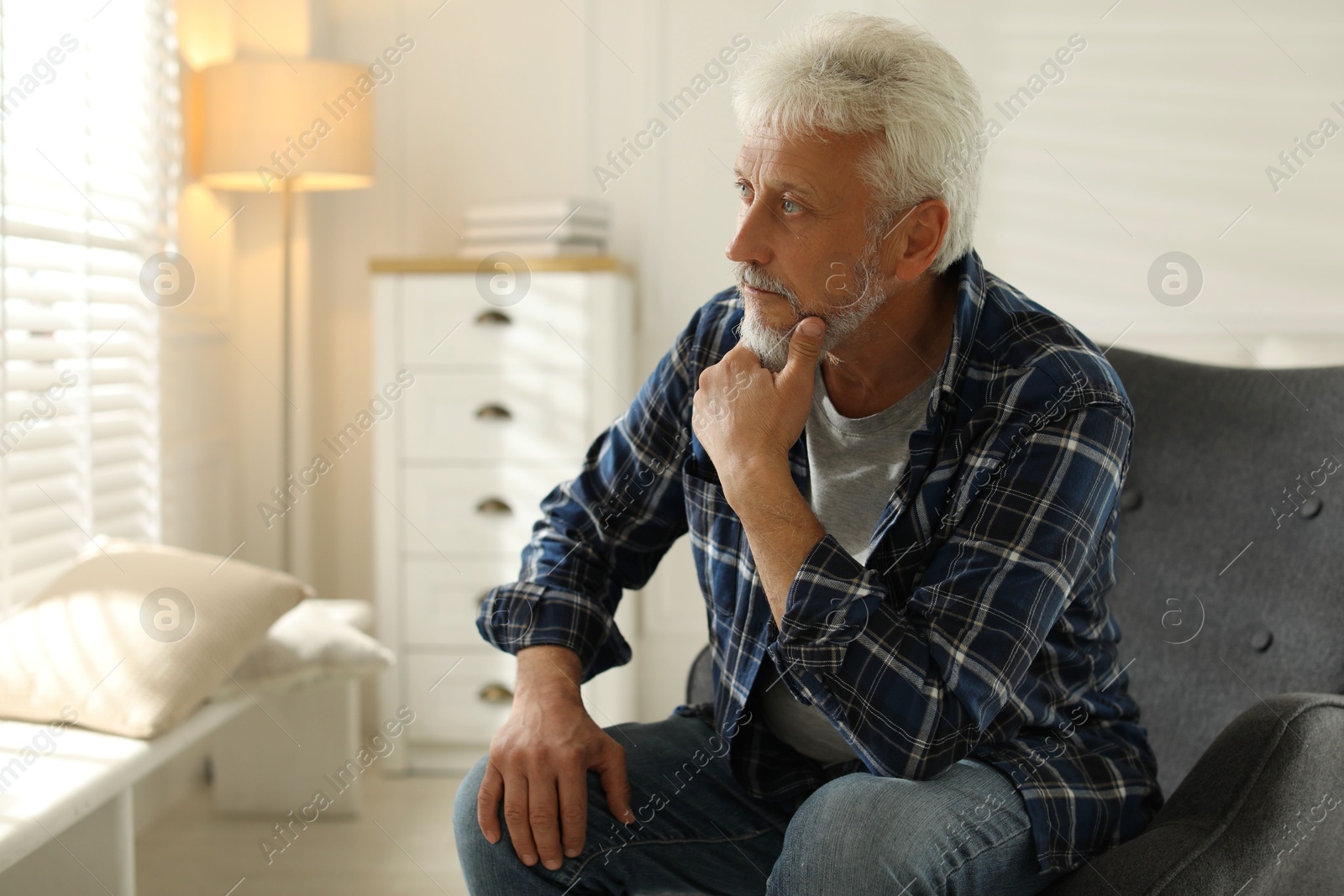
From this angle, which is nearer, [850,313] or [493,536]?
[850,313]

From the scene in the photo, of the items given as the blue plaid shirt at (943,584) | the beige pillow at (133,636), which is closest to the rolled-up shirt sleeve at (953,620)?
the blue plaid shirt at (943,584)

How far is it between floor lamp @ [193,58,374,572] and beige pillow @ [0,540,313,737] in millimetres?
943

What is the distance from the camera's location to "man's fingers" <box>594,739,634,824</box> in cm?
110


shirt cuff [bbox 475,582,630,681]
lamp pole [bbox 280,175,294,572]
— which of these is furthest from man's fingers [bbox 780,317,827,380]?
lamp pole [bbox 280,175,294,572]

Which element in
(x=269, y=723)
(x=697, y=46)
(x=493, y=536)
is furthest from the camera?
(x=697, y=46)

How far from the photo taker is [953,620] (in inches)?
38.2

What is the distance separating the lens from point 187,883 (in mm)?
1923

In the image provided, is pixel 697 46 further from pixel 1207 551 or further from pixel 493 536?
pixel 1207 551

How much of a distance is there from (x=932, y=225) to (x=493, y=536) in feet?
5.08

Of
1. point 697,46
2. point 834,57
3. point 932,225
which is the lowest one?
point 932,225

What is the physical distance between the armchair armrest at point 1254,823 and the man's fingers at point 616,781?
1.38 ft

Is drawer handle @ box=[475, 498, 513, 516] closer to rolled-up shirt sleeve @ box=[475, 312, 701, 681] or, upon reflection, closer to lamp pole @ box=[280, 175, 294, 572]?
lamp pole @ box=[280, 175, 294, 572]

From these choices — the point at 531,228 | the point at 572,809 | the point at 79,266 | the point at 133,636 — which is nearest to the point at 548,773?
the point at 572,809

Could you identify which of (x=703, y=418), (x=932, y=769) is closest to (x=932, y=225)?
(x=703, y=418)
